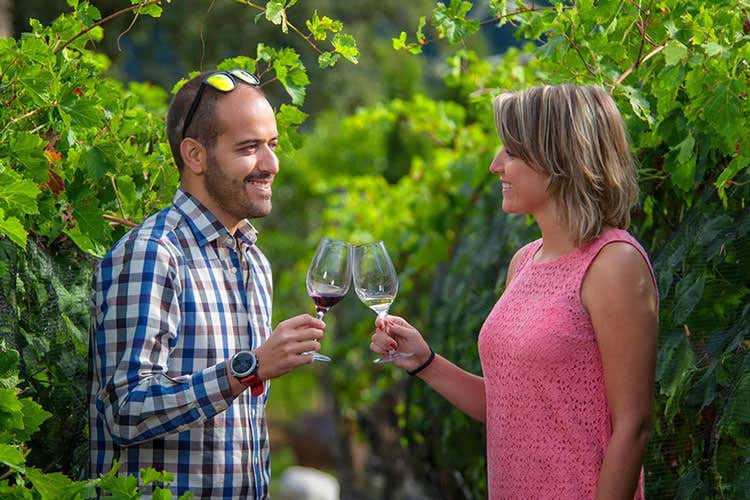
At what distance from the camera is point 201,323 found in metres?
2.75

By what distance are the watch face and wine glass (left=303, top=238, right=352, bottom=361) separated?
13.1 inches

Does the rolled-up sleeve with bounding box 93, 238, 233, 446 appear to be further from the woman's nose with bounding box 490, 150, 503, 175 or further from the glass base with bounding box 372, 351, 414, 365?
the woman's nose with bounding box 490, 150, 503, 175

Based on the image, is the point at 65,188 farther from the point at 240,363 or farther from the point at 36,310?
the point at 240,363

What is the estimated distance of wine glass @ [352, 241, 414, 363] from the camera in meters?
3.00

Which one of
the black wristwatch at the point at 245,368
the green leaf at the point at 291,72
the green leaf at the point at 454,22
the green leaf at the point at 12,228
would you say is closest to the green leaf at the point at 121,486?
the black wristwatch at the point at 245,368

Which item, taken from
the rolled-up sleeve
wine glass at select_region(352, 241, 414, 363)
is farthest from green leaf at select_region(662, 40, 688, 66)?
the rolled-up sleeve

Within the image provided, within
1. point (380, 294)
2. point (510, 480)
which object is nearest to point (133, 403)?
point (380, 294)

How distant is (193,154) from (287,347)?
688mm

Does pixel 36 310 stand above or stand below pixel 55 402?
above

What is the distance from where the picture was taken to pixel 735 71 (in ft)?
9.09

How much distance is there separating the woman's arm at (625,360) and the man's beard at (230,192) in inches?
36.8

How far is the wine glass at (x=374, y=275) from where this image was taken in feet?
9.85

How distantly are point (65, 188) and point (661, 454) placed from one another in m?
1.86

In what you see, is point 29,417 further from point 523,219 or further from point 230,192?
point 523,219
